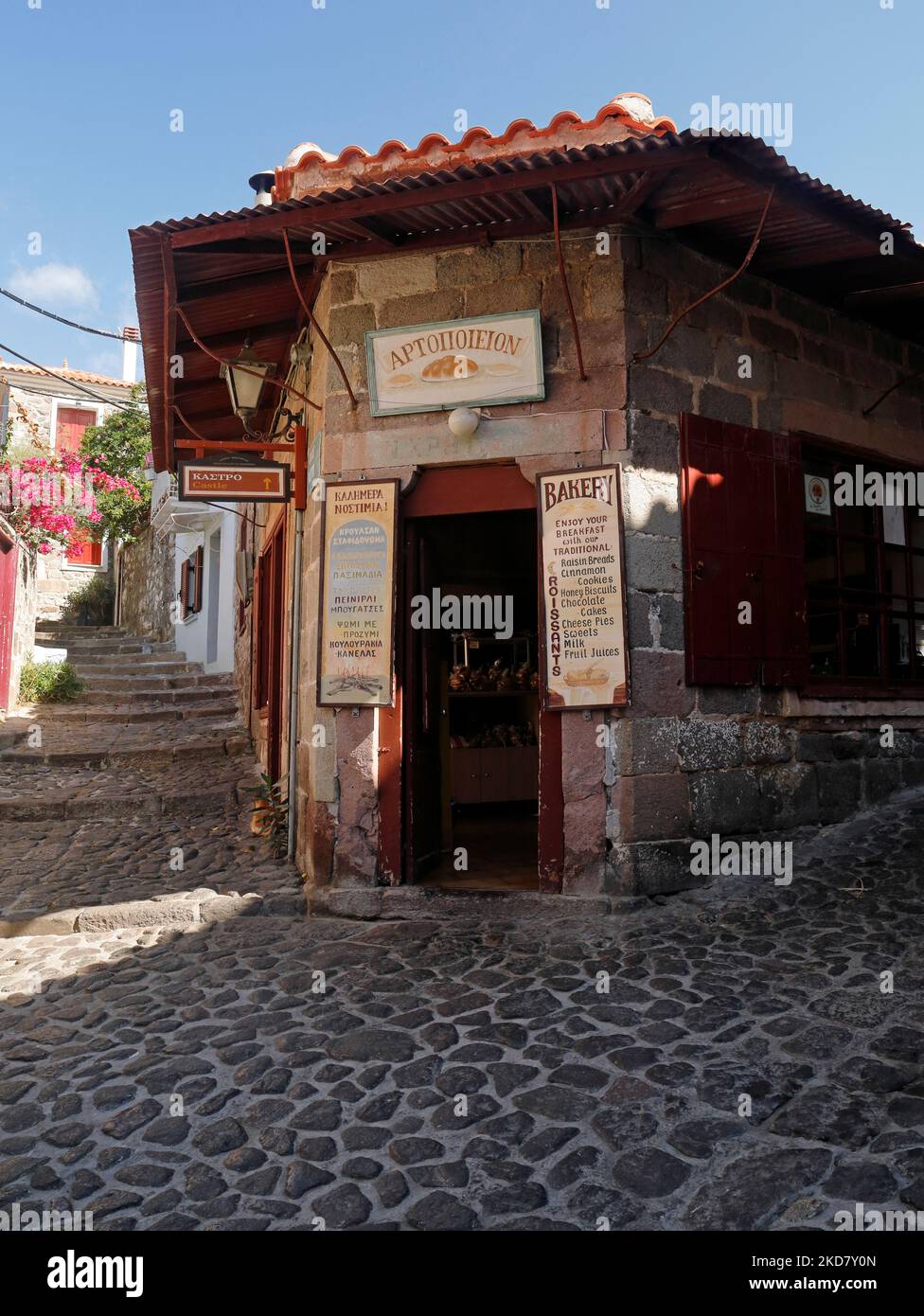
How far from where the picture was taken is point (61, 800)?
25.9 ft

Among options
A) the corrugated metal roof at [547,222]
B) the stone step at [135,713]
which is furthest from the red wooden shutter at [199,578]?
the corrugated metal roof at [547,222]

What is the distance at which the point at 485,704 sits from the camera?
31.6ft

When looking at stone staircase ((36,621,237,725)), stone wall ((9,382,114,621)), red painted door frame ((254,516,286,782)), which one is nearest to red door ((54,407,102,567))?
stone wall ((9,382,114,621))

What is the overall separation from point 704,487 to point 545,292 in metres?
1.51

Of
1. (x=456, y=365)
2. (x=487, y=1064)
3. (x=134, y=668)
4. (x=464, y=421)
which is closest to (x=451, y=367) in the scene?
(x=456, y=365)

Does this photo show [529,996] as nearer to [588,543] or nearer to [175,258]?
[588,543]

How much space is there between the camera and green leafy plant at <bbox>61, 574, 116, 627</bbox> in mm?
23422

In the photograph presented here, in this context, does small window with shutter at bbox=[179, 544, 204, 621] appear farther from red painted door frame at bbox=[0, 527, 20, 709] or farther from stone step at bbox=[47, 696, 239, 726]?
red painted door frame at bbox=[0, 527, 20, 709]

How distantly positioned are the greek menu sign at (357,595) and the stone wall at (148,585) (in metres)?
12.8

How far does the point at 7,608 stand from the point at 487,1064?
9.71 metres

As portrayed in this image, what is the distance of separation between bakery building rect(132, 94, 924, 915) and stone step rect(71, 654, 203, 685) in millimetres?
8150
